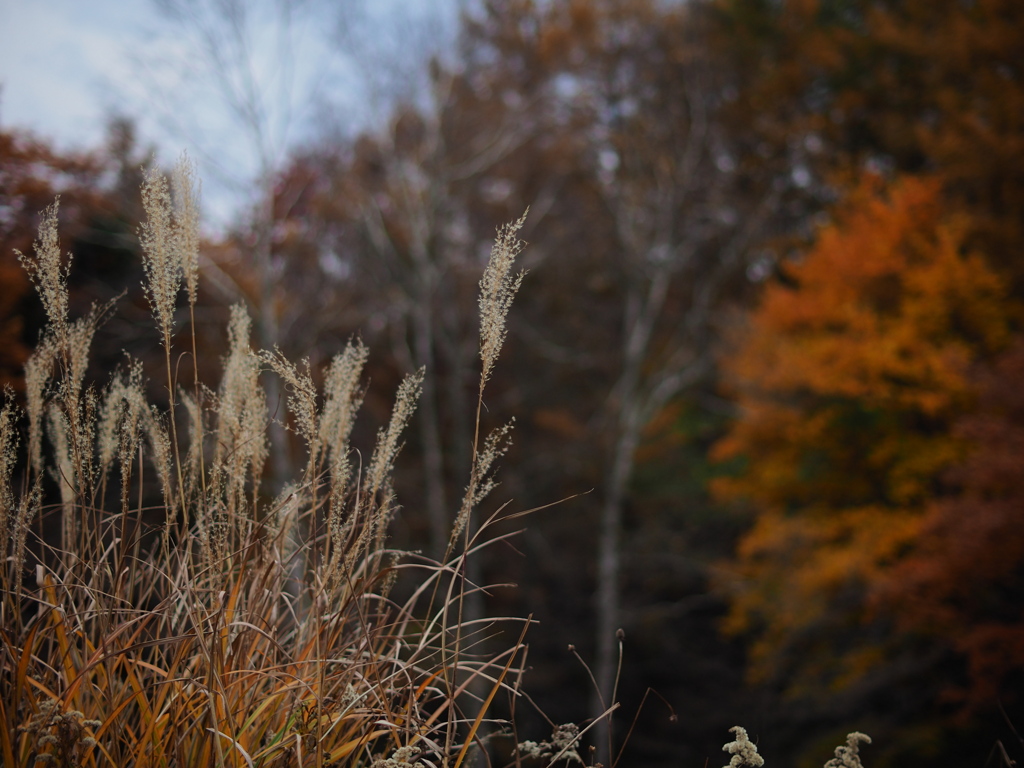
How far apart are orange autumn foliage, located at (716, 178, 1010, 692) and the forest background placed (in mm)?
50

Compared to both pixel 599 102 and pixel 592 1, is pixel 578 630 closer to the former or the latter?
pixel 599 102

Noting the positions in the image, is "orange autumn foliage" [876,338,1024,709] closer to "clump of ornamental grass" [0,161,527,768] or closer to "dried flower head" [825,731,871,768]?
"dried flower head" [825,731,871,768]

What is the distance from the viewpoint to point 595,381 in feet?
42.5

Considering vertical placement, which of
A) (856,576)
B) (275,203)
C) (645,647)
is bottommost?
(645,647)

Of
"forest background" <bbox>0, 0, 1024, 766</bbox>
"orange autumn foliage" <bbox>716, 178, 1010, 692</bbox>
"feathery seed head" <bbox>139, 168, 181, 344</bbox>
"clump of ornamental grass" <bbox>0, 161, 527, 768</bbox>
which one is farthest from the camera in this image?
"orange autumn foliage" <bbox>716, 178, 1010, 692</bbox>

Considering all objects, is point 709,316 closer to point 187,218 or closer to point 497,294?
point 497,294

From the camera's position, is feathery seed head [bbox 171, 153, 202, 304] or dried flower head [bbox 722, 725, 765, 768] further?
feathery seed head [bbox 171, 153, 202, 304]

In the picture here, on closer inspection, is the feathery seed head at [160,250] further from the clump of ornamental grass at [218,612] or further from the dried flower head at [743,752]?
the dried flower head at [743,752]

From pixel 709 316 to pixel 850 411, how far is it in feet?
8.99

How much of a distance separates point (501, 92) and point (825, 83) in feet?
20.0

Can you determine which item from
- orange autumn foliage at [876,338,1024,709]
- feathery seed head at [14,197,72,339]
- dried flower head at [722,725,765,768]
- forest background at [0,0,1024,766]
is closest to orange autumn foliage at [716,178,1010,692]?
forest background at [0,0,1024,766]

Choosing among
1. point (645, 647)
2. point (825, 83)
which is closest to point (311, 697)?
point (645, 647)

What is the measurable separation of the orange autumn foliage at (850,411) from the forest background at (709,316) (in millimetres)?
50

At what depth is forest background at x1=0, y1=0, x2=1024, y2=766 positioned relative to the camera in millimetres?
7316
